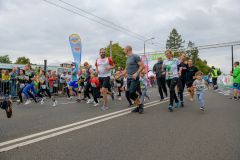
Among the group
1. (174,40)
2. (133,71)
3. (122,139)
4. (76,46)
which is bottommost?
(122,139)

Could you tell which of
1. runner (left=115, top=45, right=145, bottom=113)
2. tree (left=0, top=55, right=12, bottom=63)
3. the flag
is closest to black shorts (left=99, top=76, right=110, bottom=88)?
runner (left=115, top=45, right=145, bottom=113)

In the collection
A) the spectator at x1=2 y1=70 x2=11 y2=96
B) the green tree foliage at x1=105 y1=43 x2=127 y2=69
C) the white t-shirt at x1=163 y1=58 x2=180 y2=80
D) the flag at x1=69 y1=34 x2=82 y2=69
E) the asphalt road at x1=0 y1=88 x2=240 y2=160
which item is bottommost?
the asphalt road at x1=0 y1=88 x2=240 y2=160

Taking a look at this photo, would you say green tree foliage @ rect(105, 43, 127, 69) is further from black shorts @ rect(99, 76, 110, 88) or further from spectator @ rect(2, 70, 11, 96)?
black shorts @ rect(99, 76, 110, 88)

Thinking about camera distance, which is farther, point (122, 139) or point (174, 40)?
point (174, 40)

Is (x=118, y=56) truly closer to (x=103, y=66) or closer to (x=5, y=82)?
(x=5, y=82)

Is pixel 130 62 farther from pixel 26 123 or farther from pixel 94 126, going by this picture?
pixel 26 123

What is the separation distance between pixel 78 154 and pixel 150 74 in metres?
25.2

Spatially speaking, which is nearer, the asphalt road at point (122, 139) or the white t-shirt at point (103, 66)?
the asphalt road at point (122, 139)

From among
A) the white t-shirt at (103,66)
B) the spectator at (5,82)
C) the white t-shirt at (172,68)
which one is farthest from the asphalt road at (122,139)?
the spectator at (5,82)

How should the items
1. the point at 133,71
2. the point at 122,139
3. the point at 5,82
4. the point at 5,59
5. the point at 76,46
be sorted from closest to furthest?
the point at 122,139 < the point at 133,71 < the point at 5,82 < the point at 76,46 < the point at 5,59

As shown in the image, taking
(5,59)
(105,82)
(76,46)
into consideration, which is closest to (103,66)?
(105,82)

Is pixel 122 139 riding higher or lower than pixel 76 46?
lower

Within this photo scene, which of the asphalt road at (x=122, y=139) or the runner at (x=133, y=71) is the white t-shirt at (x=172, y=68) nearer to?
the runner at (x=133, y=71)

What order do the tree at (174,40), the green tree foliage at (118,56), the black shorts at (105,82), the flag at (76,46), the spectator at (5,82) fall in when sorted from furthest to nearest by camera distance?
the tree at (174,40) < the green tree foliage at (118,56) < the flag at (76,46) < the spectator at (5,82) < the black shorts at (105,82)
